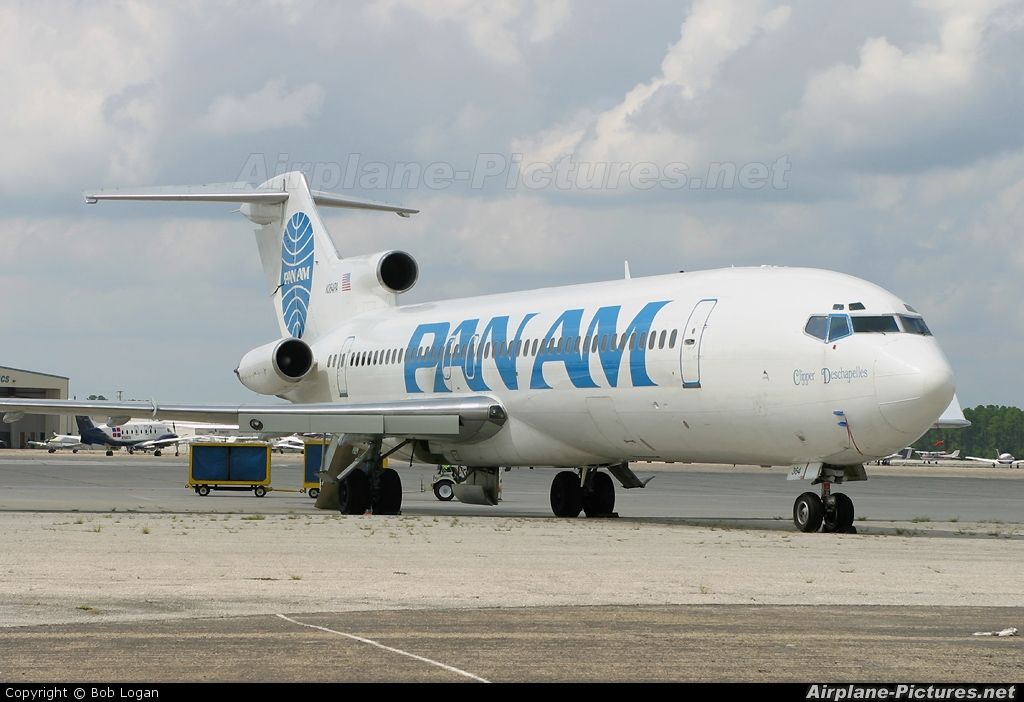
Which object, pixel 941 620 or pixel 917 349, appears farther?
pixel 917 349

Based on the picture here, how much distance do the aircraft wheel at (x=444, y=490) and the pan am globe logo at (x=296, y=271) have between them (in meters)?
5.33

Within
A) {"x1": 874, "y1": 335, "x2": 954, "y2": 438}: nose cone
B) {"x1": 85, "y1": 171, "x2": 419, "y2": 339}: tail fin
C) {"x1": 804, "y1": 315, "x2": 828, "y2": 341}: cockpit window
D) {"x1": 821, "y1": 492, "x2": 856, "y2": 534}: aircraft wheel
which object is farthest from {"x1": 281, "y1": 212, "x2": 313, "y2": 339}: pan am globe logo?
{"x1": 874, "y1": 335, "x2": 954, "y2": 438}: nose cone

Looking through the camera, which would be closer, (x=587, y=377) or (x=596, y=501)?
(x=587, y=377)

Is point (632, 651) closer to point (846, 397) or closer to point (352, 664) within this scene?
point (352, 664)

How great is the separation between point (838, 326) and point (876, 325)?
0.55 meters

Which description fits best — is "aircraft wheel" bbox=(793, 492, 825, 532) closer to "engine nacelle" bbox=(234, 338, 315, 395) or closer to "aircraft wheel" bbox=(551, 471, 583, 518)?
"aircraft wheel" bbox=(551, 471, 583, 518)

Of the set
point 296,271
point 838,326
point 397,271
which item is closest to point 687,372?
point 838,326

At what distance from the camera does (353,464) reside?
30.5 m

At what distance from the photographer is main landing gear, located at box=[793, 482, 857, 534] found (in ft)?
75.8

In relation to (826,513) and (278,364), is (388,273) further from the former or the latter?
(826,513)

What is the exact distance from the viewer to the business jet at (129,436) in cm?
11906

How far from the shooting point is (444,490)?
40.2 metres
